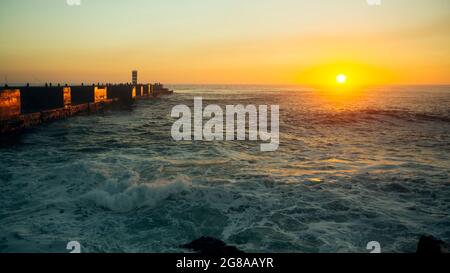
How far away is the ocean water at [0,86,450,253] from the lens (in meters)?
8.72

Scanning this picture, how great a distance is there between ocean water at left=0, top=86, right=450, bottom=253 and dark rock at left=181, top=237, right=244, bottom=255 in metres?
0.41

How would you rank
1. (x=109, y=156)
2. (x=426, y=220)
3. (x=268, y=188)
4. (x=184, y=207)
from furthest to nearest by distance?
1. (x=109, y=156)
2. (x=268, y=188)
3. (x=184, y=207)
4. (x=426, y=220)

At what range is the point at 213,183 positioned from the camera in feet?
43.7

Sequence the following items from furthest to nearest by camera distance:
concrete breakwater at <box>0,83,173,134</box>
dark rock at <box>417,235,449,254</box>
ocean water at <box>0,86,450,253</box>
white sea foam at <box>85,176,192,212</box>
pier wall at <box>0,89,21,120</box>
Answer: concrete breakwater at <box>0,83,173,134</box> < pier wall at <box>0,89,21,120</box> < white sea foam at <box>85,176,192,212</box> < ocean water at <box>0,86,450,253</box> < dark rock at <box>417,235,449,254</box>

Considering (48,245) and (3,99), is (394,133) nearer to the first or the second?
(48,245)

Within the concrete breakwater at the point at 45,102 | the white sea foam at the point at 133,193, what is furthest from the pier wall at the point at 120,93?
the white sea foam at the point at 133,193

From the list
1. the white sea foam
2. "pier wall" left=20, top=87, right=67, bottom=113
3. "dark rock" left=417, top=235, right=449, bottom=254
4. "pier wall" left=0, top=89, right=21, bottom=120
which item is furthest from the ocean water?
"pier wall" left=20, top=87, right=67, bottom=113

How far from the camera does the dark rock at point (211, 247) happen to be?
768 centimetres

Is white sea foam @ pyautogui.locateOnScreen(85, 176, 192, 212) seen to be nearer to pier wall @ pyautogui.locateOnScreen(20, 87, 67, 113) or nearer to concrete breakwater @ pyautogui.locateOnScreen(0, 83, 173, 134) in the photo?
concrete breakwater @ pyautogui.locateOnScreen(0, 83, 173, 134)

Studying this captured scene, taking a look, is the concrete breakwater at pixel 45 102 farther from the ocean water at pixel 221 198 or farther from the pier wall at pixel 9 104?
the ocean water at pixel 221 198

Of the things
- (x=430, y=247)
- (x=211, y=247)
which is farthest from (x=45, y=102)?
(x=430, y=247)

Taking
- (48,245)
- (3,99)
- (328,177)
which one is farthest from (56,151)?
(328,177)

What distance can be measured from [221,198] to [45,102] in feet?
108
